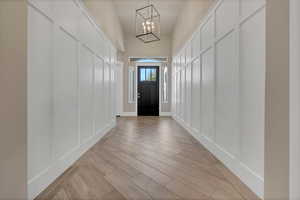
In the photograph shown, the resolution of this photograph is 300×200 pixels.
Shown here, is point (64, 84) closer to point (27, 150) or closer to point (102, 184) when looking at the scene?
point (27, 150)

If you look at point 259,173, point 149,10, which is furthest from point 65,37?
point 149,10

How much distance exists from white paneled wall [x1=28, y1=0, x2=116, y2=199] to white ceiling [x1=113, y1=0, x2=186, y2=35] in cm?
213

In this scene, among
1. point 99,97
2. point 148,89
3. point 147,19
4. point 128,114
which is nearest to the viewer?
point 99,97

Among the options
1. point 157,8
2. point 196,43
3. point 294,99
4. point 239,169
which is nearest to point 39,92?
point 294,99

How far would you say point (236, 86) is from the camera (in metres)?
1.63

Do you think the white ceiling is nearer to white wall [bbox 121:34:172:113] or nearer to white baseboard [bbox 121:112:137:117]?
white wall [bbox 121:34:172:113]

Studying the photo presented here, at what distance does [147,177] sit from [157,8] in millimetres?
4561

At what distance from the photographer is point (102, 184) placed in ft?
4.85

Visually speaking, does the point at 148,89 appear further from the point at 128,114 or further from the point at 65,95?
the point at 65,95

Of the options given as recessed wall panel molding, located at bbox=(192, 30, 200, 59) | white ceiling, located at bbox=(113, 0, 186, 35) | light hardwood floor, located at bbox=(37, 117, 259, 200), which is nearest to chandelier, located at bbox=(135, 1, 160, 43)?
white ceiling, located at bbox=(113, 0, 186, 35)

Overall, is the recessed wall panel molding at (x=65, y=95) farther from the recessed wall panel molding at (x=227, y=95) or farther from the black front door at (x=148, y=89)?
the black front door at (x=148, y=89)

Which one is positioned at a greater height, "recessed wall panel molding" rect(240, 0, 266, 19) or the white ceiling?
the white ceiling

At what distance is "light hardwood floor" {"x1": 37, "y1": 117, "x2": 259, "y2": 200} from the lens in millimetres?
1325
